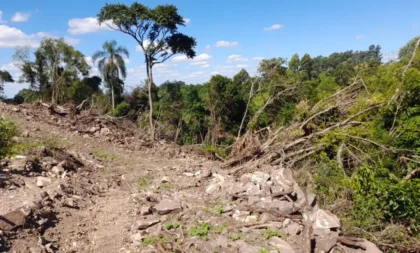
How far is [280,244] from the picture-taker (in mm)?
3973

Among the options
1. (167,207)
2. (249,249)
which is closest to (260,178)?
(167,207)

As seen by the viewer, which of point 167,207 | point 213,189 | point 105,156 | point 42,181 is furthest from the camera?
point 105,156

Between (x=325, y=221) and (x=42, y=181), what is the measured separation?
4275 millimetres

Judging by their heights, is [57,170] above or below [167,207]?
above

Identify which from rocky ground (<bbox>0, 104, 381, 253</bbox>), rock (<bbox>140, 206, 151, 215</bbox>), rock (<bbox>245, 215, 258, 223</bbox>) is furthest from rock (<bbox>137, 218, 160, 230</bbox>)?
rock (<bbox>245, 215, 258, 223</bbox>)

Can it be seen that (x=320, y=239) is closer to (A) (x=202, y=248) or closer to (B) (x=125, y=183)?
(A) (x=202, y=248)

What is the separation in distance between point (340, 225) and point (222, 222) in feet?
4.98

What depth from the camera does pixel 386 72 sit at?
22.4 ft

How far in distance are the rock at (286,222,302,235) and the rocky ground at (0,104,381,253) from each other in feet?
0.04

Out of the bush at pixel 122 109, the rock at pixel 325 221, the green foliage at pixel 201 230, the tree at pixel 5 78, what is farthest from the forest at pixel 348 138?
the tree at pixel 5 78

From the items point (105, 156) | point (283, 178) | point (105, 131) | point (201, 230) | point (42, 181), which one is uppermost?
point (105, 131)

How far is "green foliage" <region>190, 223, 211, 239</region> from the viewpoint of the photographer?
4254 millimetres

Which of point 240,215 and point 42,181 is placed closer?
point 240,215

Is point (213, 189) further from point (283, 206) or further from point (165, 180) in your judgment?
point (283, 206)
